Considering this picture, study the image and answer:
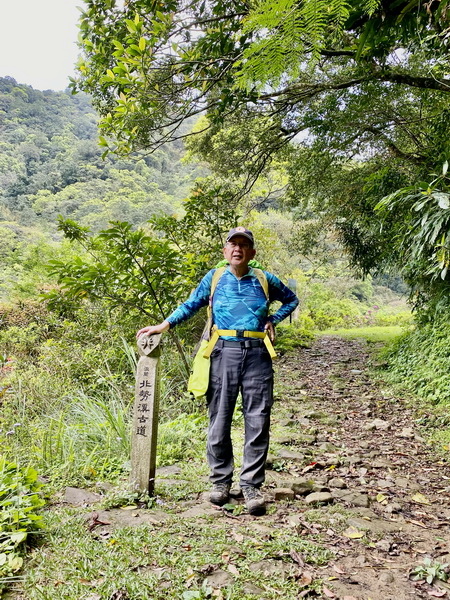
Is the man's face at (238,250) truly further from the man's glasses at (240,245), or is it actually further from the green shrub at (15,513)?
the green shrub at (15,513)

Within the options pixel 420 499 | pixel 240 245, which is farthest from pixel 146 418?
pixel 420 499

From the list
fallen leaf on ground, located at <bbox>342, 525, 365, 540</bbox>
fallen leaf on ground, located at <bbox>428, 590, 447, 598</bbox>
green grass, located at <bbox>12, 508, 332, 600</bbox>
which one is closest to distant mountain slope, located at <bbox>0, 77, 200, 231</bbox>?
green grass, located at <bbox>12, 508, 332, 600</bbox>

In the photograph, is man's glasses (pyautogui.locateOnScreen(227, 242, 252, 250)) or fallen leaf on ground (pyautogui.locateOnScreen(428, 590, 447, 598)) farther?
man's glasses (pyautogui.locateOnScreen(227, 242, 252, 250))

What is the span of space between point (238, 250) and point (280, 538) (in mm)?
1804

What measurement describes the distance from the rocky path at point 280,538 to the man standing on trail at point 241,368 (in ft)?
0.83

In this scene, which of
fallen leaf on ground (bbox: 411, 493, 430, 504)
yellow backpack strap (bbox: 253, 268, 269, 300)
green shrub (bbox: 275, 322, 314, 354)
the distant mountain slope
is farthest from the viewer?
the distant mountain slope

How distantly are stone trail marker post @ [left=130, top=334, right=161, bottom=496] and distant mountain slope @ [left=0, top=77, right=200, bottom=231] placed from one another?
23199 millimetres

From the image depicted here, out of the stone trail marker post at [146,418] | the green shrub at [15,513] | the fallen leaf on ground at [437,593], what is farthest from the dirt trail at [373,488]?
the green shrub at [15,513]

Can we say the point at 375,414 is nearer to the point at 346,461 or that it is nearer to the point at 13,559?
the point at 346,461

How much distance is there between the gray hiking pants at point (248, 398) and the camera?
9.58 ft

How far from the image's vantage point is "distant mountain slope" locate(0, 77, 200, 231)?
2945cm

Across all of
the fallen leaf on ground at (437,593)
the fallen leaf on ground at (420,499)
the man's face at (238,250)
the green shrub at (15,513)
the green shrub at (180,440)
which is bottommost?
the fallen leaf on ground at (420,499)

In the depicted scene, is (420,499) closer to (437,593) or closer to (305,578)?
(437,593)

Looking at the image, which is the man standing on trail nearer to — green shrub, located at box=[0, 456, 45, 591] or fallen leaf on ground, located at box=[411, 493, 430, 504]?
green shrub, located at box=[0, 456, 45, 591]
